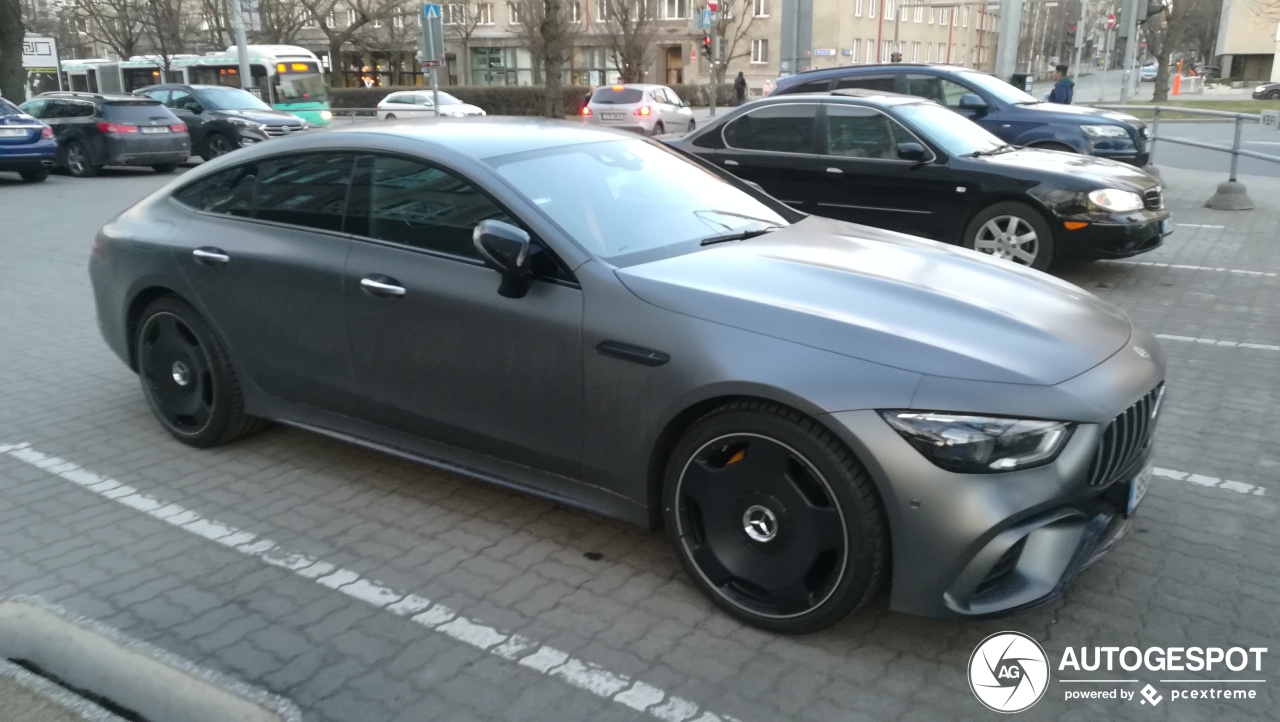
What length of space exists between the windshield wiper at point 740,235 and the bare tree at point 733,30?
48.2 meters

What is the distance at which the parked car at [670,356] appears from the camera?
293 centimetres

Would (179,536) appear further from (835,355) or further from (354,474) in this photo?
(835,355)

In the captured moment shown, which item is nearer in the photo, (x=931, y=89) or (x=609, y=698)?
(x=609, y=698)

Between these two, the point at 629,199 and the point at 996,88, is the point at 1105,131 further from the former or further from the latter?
the point at 629,199

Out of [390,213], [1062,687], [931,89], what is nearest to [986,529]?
[1062,687]

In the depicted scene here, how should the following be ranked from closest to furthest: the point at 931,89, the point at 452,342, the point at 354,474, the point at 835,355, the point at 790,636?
the point at 835,355 → the point at 790,636 → the point at 452,342 → the point at 354,474 → the point at 931,89

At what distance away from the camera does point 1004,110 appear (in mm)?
11570

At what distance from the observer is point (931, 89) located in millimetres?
11688

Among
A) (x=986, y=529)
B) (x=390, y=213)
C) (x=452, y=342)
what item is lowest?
(x=986, y=529)

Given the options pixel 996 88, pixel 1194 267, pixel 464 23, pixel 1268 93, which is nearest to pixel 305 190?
pixel 1194 267

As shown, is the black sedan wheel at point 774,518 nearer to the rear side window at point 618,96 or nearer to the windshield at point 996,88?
the windshield at point 996,88

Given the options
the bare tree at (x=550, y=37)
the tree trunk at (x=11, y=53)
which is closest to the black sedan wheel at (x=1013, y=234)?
the bare tree at (x=550, y=37)

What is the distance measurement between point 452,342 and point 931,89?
9.39 meters

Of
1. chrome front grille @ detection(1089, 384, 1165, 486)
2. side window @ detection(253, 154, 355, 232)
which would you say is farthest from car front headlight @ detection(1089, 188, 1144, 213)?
side window @ detection(253, 154, 355, 232)
